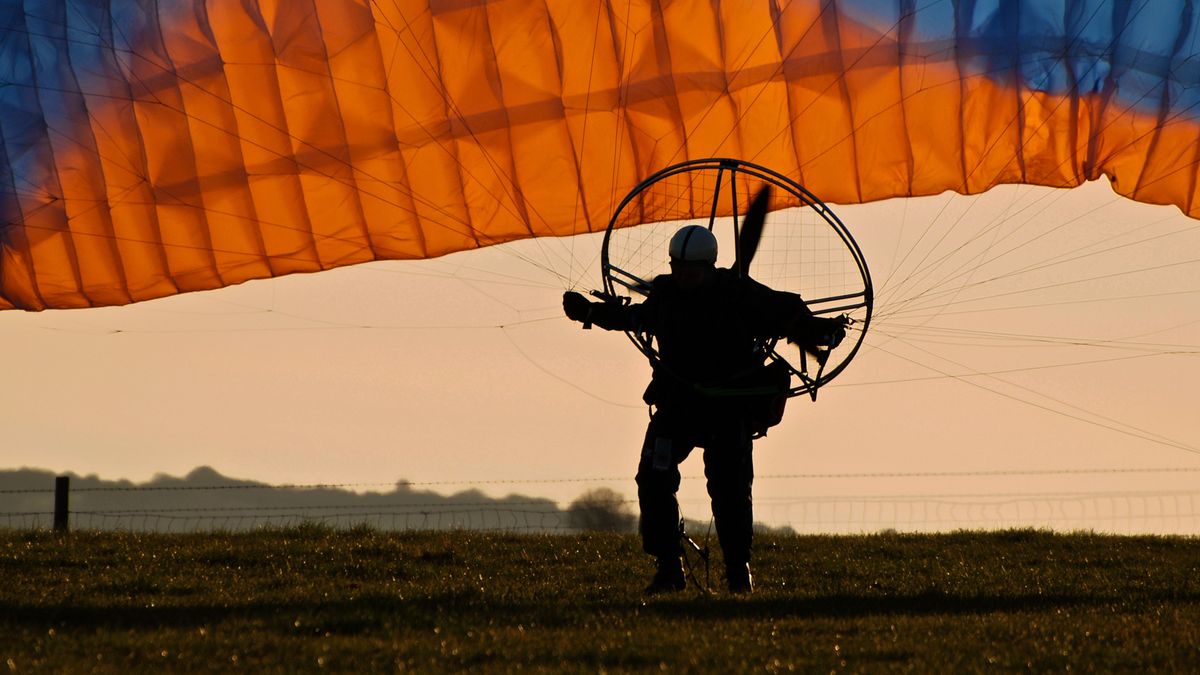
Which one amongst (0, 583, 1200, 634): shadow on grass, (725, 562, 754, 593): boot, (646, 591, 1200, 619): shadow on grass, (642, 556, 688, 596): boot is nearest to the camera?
(0, 583, 1200, 634): shadow on grass

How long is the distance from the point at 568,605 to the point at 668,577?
1075mm

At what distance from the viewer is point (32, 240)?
13297 millimetres

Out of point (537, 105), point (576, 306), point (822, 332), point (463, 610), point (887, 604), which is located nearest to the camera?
point (463, 610)

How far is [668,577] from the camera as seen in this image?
9781mm

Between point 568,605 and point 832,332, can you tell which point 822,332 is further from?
point 568,605

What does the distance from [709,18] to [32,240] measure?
522cm

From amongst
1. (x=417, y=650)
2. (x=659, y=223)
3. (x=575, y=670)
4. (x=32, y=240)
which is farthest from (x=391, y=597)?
(x=32, y=240)

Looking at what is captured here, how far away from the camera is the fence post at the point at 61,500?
14.6 metres

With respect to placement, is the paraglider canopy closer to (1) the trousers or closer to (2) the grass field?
(2) the grass field

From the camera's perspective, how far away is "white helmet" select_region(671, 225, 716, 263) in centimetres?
980

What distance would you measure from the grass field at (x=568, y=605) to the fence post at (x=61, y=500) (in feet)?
5.24

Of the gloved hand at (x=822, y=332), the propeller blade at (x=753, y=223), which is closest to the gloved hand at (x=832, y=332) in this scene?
the gloved hand at (x=822, y=332)

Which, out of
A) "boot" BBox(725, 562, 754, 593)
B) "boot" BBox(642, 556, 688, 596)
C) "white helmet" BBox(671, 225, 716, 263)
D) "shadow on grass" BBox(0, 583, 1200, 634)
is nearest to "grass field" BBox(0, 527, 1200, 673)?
"shadow on grass" BBox(0, 583, 1200, 634)

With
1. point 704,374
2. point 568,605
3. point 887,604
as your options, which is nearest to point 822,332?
point 704,374
